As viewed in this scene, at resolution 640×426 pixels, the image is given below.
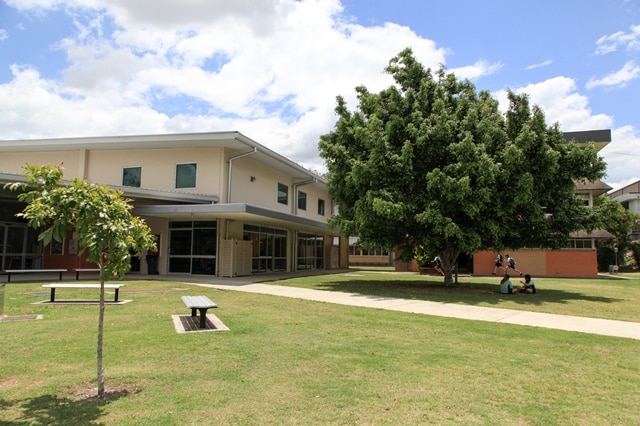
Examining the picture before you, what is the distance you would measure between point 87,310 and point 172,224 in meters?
11.9

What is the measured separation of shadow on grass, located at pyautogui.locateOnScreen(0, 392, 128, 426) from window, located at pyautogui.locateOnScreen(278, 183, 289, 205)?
22.0 m

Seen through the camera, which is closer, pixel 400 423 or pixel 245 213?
pixel 400 423

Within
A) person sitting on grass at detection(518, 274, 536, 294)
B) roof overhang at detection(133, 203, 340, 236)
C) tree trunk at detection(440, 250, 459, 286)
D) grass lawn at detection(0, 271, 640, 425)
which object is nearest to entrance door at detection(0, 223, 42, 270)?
roof overhang at detection(133, 203, 340, 236)

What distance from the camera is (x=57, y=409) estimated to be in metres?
4.23

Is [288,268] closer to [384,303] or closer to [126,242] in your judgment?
[384,303]

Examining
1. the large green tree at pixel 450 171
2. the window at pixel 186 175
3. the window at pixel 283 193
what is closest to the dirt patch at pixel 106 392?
the large green tree at pixel 450 171

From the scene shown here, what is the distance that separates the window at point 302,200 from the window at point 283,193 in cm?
198

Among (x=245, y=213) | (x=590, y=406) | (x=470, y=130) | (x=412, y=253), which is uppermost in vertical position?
(x=470, y=130)

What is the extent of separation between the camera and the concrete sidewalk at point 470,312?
31.1 feet

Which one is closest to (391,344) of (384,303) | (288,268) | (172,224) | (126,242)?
(126,242)

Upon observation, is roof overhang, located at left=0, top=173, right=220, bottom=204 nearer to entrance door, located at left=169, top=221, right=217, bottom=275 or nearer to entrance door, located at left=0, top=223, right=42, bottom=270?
entrance door, located at left=169, top=221, right=217, bottom=275

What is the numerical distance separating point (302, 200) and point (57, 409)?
25.7 metres

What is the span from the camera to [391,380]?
527cm

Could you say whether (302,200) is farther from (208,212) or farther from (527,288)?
(527,288)
